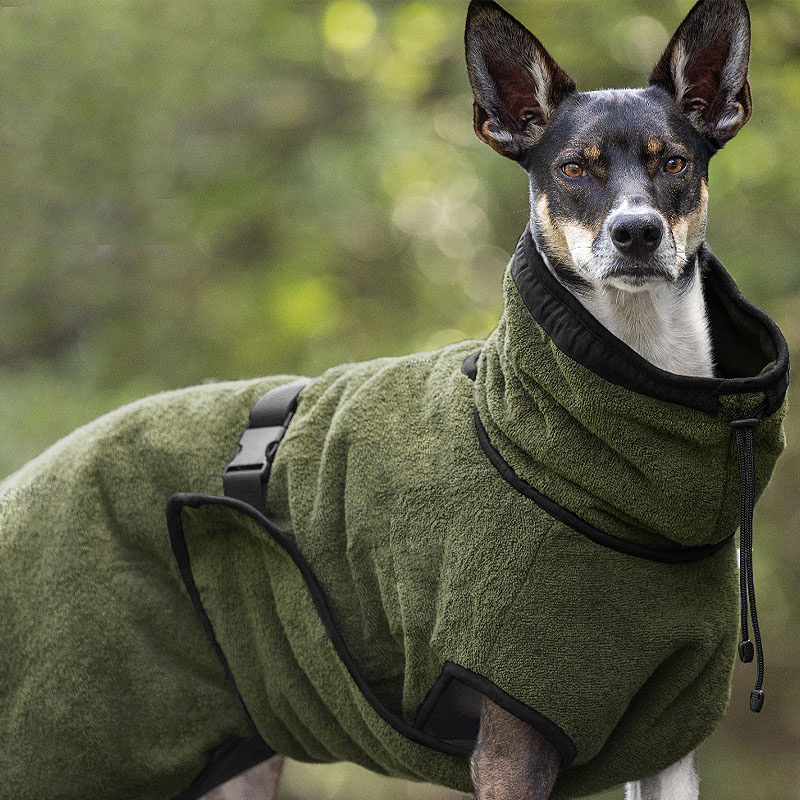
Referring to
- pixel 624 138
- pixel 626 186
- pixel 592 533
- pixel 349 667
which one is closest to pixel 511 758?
pixel 349 667

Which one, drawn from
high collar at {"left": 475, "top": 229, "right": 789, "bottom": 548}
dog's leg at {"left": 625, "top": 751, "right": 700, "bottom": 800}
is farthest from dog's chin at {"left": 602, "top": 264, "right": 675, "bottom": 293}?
dog's leg at {"left": 625, "top": 751, "right": 700, "bottom": 800}

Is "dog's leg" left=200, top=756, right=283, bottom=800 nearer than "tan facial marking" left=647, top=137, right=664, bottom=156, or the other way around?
"tan facial marking" left=647, top=137, right=664, bottom=156

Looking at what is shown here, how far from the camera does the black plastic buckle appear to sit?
7.98ft

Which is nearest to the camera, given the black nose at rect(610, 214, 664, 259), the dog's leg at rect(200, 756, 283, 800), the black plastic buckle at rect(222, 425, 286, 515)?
the black nose at rect(610, 214, 664, 259)

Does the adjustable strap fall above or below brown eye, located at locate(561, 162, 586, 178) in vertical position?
below

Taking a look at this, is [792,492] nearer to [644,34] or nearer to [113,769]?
[644,34]

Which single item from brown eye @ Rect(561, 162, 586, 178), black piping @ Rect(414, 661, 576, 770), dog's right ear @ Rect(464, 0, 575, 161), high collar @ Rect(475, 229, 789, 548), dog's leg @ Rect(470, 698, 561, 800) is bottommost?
dog's leg @ Rect(470, 698, 561, 800)

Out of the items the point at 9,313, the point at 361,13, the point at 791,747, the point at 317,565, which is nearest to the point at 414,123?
the point at 361,13

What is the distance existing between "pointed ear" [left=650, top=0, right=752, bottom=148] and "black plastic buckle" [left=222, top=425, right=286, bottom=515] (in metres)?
1.16

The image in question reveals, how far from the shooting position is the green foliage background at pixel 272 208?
581cm

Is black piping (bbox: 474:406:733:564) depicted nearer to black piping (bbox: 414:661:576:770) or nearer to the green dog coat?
the green dog coat

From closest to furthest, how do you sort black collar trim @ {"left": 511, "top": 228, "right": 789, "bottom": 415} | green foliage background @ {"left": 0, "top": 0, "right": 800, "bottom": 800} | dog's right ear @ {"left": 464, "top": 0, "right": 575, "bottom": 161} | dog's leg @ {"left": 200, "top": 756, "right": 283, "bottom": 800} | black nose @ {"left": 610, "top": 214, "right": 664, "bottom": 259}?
black collar trim @ {"left": 511, "top": 228, "right": 789, "bottom": 415}, black nose @ {"left": 610, "top": 214, "right": 664, "bottom": 259}, dog's right ear @ {"left": 464, "top": 0, "right": 575, "bottom": 161}, dog's leg @ {"left": 200, "top": 756, "right": 283, "bottom": 800}, green foliage background @ {"left": 0, "top": 0, "right": 800, "bottom": 800}

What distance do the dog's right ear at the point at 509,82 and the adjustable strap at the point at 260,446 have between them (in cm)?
76

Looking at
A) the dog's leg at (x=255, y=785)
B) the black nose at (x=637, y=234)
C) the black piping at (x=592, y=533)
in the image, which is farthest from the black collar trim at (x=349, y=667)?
the black nose at (x=637, y=234)
